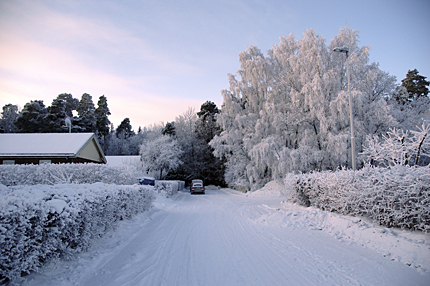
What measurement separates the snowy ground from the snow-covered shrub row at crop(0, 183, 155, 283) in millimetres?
387

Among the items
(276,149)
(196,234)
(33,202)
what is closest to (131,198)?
(196,234)

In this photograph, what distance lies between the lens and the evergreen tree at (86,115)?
48.1 metres

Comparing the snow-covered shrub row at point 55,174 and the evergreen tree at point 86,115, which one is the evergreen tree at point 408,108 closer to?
the snow-covered shrub row at point 55,174

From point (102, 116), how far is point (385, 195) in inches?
2271

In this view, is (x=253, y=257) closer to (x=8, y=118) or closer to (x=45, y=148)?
(x=45, y=148)

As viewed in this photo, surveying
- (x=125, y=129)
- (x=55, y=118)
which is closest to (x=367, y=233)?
(x=55, y=118)

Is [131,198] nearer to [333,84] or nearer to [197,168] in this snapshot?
[333,84]

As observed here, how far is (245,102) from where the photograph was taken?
2898cm

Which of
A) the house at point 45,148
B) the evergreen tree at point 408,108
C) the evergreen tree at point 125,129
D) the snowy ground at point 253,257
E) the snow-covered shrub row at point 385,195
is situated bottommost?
the snowy ground at point 253,257

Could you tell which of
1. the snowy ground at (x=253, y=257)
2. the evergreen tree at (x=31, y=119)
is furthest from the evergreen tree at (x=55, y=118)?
the snowy ground at (x=253, y=257)

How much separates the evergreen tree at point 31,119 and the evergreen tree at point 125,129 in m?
25.3

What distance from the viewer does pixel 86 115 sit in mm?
49406

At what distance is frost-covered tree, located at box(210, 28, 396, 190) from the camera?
19.2 m

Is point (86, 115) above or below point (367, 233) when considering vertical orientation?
above
